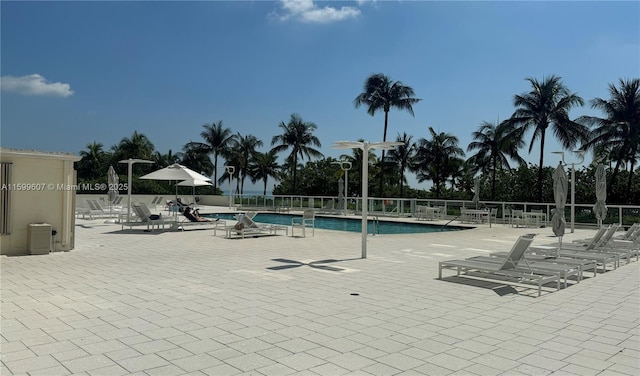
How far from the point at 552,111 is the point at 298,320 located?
28.8 m

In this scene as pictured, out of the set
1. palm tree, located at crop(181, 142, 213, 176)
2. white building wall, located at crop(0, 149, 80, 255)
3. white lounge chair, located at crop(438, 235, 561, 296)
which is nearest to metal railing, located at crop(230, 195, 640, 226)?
white lounge chair, located at crop(438, 235, 561, 296)

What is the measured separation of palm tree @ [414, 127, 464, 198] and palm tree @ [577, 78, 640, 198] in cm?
1198

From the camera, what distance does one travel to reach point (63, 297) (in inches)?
229

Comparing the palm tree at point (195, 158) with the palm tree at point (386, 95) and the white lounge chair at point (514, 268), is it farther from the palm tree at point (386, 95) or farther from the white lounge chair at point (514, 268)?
the white lounge chair at point (514, 268)

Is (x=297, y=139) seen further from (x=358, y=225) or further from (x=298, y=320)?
(x=298, y=320)

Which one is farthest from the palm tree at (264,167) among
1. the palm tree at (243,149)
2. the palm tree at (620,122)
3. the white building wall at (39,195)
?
the white building wall at (39,195)

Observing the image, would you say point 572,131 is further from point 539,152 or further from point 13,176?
point 13,176

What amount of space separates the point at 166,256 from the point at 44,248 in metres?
2.52

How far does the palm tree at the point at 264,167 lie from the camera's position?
4784cm

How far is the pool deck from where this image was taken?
365 centimetres

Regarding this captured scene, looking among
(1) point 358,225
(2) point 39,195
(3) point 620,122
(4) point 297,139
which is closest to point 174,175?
(2) point 39,195

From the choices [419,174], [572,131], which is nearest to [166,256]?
[572,131]

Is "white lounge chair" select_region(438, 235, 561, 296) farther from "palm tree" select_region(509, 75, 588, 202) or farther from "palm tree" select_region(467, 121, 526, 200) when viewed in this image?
"palm tree" select_region(467, 121, 526, 200)

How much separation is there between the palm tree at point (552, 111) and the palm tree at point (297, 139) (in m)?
17.8
